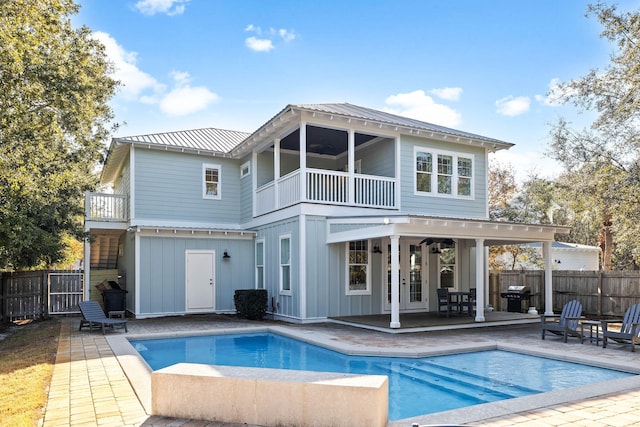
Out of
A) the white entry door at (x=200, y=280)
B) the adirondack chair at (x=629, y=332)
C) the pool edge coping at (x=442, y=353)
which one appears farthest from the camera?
the white entry door at (x=200, y=280)

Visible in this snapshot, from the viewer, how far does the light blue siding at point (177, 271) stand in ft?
48.6

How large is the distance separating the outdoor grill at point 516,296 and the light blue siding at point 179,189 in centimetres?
966

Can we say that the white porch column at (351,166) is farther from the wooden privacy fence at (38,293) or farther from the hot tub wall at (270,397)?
the wooden privacy fence at (38,293)

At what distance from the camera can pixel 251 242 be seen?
53.7ft

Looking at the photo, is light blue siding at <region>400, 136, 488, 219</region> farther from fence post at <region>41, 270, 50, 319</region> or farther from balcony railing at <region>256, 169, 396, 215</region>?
fence post at <region>41, 270, 50, 319</region>

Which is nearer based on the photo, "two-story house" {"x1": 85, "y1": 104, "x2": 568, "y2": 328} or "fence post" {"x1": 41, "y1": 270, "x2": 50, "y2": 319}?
"two-story house" {"x1": 85, "y1": 104, "x2": 568, "y2": 328}

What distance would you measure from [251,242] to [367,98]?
8526 millimetres

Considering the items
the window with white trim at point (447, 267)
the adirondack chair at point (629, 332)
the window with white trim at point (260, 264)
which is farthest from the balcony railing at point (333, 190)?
the adirondack chair at point (629, 332)

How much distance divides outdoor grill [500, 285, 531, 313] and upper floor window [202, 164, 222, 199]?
10.4m

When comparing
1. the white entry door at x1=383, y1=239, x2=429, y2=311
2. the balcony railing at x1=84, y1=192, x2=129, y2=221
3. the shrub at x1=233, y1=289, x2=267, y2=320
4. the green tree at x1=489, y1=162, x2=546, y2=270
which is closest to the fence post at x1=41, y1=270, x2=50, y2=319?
the balcony railing at x1=84, y1=192, x2=129, y2=221

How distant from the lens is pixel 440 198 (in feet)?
50.6

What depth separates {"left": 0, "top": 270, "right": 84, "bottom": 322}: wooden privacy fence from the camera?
14.6 metres

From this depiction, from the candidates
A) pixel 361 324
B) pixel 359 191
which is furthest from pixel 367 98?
pixel 361 324

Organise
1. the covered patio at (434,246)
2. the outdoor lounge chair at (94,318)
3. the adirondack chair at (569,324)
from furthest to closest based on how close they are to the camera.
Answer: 1. the outdoor lounge chair at (94,318)
2. the covered patio at (434,246)
3. the adirondack chair at (569,324)
